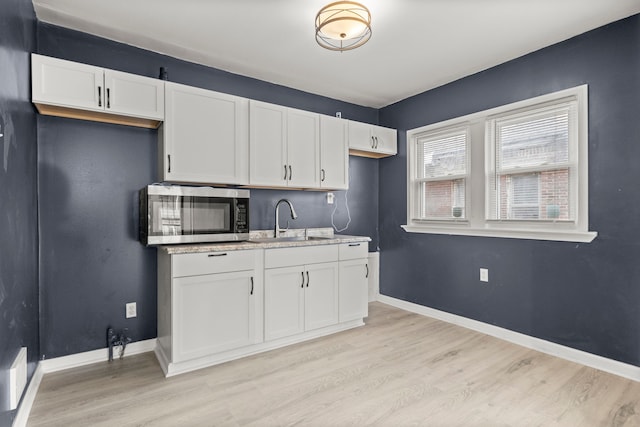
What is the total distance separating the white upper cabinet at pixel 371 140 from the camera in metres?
3.72

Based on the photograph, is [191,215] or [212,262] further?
[191,215]

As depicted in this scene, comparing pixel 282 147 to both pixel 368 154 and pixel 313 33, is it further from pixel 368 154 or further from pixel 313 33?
pixel 368 154

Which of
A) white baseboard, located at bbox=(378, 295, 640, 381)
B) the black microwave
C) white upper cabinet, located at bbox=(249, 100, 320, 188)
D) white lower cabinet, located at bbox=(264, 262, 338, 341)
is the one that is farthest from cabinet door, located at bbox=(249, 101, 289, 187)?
white baseboard, located at bbox=(378, 295, 640, 381)

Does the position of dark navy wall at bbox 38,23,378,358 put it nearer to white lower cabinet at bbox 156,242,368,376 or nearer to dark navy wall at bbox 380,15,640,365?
white lower cabinet at bbox 156,242,368,376

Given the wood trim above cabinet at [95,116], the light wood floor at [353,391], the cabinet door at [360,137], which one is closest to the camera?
the light wood floor at [353,391]

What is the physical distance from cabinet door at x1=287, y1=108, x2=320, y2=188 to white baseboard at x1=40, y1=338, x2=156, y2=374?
1892 millimetres

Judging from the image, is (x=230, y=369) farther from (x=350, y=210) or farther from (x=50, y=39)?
(x=50, y=39)

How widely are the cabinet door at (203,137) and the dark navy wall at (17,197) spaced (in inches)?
32.1

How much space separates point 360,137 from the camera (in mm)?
3775

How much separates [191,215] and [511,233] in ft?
9.09

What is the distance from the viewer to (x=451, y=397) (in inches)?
82.9

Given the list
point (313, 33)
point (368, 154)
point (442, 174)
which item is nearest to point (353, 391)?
point (442, 174)

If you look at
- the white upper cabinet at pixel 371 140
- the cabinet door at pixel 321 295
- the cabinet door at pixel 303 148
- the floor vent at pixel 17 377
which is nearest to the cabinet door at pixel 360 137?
the white upper cabinet at pixel 371 140

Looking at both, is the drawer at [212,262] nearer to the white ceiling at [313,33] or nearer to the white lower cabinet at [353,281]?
the white lower cabinet at [353,281]
